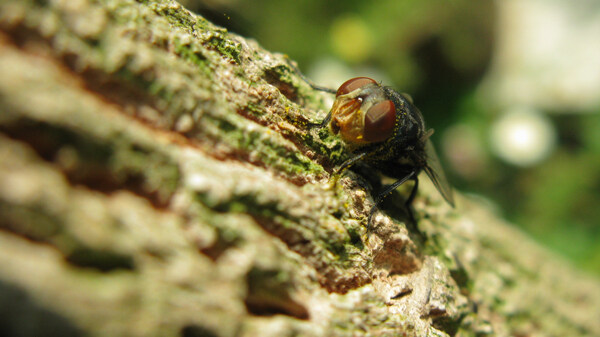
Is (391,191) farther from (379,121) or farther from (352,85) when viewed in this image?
(352,85)

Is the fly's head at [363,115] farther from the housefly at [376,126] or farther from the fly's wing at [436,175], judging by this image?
the fly's wing at [436,175]

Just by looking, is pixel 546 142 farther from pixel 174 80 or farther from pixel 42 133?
pixel 42 133

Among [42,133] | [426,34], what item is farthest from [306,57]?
[42,133]

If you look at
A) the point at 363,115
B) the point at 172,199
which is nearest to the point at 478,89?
the point at 363,115

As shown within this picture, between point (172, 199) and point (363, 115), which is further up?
point (363, 115)

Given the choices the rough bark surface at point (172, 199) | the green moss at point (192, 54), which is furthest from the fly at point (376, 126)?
the green moss at point (192, 54)

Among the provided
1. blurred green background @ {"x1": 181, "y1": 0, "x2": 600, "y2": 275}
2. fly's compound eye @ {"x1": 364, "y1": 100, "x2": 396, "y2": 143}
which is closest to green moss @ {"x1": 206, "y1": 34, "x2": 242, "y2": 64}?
fly's compound eye @ {"x1": 364, "y1": 100, "x2": 396, "y2": 143}
